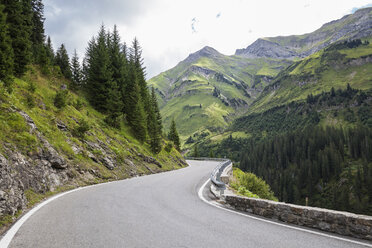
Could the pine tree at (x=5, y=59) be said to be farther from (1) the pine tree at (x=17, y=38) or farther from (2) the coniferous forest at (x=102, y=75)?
(2) the coniferous forest at (x=102, y=75)

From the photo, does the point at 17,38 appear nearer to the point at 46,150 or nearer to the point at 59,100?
the point at 59,100

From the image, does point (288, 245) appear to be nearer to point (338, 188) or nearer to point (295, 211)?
point (295, 211)

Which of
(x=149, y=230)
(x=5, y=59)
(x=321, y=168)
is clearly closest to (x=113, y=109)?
(x=5, y=59)

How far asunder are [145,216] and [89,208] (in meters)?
2.43

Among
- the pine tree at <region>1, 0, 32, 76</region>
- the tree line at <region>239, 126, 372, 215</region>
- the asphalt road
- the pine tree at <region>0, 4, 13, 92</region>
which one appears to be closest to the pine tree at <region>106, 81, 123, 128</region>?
the pine tree at <region>1, 0, 32, 76</region>

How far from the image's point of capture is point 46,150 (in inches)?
493

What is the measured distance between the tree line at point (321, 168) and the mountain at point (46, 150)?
120273 mm

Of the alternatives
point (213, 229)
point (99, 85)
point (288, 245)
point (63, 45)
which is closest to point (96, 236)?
point (213, 229)

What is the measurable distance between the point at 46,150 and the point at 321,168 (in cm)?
15213

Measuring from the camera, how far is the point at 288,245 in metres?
4.80

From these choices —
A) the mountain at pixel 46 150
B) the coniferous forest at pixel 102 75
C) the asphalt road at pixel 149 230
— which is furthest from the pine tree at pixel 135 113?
the asphalt road at pixel 149 230

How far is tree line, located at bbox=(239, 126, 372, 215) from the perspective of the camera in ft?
356

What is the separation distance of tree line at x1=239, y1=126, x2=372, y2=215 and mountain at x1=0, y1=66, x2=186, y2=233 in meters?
120

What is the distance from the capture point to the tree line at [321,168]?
108625 millimetres
